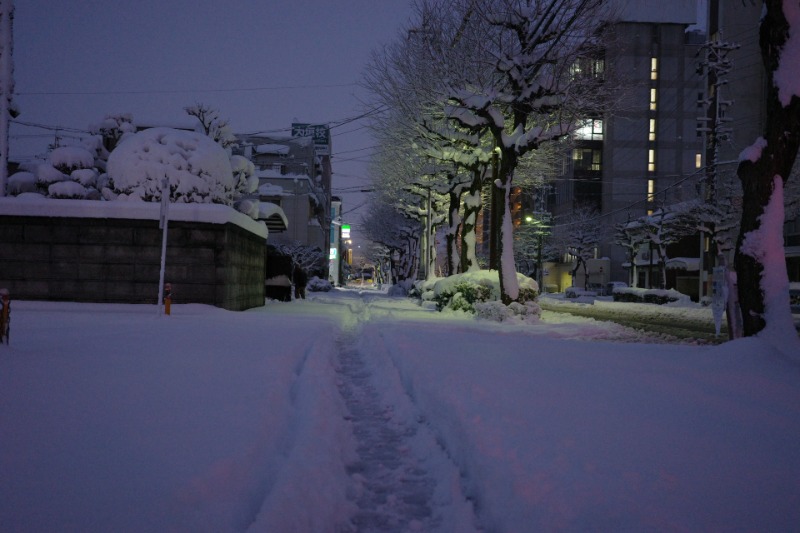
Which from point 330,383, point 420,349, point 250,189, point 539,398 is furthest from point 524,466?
point 250,189

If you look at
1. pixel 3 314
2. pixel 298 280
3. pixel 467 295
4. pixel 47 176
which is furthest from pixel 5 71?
pixel 467 295

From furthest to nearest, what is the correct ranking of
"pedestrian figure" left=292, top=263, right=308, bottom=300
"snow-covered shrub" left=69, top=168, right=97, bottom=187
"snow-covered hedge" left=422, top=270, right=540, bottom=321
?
1. "pedestrian figure" left=292, top=263, right=308, bottom=300
2. "snow-covered shrub" left=69, top=168, right=97, bottom=187
3. "snow-covered hedge" left=422, top=270, right=540, bottom=321

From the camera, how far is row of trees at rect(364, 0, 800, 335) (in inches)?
319

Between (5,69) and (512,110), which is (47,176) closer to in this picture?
(5,69)

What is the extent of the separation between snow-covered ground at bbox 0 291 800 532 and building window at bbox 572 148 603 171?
67068 mm

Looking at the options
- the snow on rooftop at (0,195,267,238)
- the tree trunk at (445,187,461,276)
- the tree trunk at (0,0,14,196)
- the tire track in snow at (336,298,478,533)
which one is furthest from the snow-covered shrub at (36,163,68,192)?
the tree trunk at (445,187,461,276)

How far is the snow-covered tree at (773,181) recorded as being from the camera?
7.90 metres

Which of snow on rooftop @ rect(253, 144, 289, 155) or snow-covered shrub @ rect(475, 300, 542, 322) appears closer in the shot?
snow-covered shrub @ rect(475, 300, 542, 322)

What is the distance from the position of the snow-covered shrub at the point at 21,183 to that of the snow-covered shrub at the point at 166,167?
3.11m

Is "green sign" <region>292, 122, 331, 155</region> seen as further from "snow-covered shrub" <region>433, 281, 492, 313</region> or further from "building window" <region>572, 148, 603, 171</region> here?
"snow-covered shrub" <region>433, 281, 492, 313</region>

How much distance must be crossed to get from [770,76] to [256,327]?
33.4 feet

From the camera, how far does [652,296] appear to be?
3281 centimetres

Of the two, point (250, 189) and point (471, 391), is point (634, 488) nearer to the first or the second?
point (471, 391)

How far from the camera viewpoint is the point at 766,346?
7695mm
